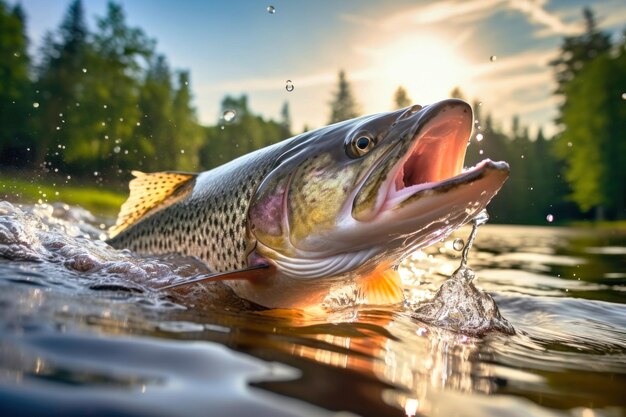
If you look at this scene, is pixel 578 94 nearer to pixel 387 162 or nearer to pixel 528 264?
pixel 528 264

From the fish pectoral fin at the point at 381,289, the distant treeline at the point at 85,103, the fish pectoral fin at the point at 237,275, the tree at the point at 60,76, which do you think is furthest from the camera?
the tree at the point at 60,76

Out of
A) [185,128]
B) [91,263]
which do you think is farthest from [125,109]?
[91,263]

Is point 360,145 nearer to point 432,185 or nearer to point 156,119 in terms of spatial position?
point 432,185

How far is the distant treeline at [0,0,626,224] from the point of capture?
115 ft

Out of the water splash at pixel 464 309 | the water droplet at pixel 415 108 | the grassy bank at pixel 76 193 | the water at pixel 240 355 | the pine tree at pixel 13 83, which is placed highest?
the pine tree at pixel 13 83

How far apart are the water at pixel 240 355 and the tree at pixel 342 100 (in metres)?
64.8

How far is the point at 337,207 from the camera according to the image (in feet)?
8.54

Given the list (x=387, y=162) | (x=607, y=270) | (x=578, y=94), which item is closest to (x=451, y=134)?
(x=387, y=162)

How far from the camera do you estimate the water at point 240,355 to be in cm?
117

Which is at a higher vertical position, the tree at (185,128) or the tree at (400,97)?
the tree at (400,97)

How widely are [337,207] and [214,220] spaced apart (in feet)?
3.85

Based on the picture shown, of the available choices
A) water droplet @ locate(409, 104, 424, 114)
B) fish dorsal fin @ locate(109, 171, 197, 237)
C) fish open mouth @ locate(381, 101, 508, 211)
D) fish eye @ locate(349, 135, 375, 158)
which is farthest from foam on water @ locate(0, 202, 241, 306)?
water droplet @ locate(409, 104, 424, 114)

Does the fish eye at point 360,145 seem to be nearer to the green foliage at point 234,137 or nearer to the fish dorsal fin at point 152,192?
the fish dorsal fin at point 152,192

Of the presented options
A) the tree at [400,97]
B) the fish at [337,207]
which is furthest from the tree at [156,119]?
the fish at [337,207]
